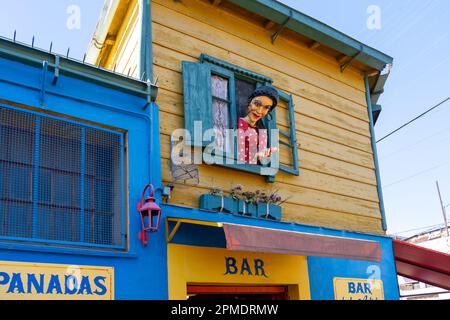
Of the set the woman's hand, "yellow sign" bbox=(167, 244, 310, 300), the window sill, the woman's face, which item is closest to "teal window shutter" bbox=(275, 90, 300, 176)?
the woman's hand

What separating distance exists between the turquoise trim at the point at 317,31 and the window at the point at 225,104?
1015 mm

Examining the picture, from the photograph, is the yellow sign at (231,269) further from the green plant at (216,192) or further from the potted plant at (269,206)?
the green plant at (216,192)

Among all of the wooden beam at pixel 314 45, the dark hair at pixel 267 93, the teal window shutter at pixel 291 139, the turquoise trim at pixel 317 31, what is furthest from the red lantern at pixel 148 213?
the wooden beam at pixel 314 45

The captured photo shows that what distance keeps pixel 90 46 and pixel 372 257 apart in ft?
19.4

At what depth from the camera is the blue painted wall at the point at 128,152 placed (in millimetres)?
5344

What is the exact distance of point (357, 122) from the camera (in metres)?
9.56

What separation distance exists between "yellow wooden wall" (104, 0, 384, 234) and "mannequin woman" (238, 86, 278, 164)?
1.09 ft

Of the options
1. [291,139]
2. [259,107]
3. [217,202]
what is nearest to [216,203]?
[217,202]

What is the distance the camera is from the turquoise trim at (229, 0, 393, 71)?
26.5 ft

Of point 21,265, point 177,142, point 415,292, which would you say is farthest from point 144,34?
point 415,292

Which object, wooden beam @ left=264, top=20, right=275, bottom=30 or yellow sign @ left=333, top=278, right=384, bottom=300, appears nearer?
yellow sign @ left=333, top=278, right=384, bottom=300

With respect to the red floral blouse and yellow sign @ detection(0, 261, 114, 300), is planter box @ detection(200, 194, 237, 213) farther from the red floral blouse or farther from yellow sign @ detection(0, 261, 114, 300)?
yellow sign @ detection(0, 261, 114, 300)

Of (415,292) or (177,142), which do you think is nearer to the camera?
(177,142)
